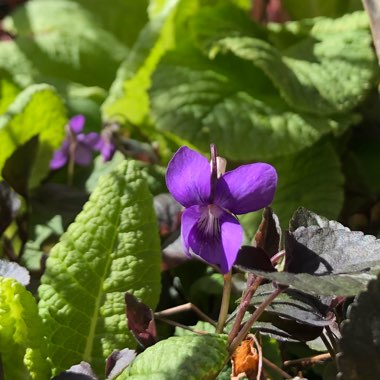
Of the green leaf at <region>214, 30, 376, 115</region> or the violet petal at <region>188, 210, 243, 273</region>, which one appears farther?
the green leaf at <region>214, 30, 376, 115</region>

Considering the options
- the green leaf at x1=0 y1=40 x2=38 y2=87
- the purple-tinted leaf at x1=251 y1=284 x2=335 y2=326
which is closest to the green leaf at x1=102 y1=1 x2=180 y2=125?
the green leaf at x1=0 y1=40 x2=38 y2=87

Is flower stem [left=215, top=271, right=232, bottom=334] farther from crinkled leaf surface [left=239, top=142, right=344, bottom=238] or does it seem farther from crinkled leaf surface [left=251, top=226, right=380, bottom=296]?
crinkled leaf surface [left=239, top=142, right=344, bottom=238]

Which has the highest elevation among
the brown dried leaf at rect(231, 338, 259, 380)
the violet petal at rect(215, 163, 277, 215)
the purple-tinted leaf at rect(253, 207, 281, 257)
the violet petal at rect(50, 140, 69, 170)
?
the violet petal at rect(215, 163, 277, 215)

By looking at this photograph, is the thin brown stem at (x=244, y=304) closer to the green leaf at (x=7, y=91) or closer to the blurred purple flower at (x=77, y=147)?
the blurred purple flower at (x=77, y=147)

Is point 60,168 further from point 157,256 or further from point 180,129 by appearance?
point 157,256

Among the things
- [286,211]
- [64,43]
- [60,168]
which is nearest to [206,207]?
[286,211]

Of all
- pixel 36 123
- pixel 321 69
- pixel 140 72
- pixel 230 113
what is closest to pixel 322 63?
pixel 321 69
